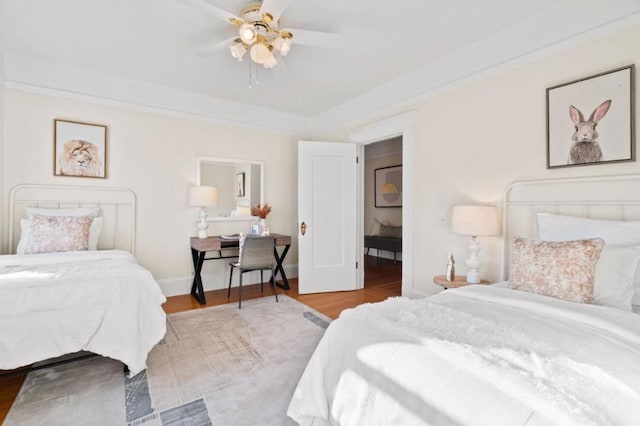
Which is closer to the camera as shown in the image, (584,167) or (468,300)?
(468,300)

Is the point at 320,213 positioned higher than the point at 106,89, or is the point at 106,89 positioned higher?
the point at 106,89

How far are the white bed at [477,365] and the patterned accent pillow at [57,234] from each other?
265cm

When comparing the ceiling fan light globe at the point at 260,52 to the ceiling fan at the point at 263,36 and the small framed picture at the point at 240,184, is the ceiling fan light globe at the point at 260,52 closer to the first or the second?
the ceiling fan at the point at 263,36

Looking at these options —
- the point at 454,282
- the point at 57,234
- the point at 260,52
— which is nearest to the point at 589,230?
the point at 454,282

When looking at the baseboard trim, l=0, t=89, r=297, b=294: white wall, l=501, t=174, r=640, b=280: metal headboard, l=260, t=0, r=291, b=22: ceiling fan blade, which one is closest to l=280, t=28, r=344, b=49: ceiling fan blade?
l=260, t=0, r=291, b=22: ceiling fan blade

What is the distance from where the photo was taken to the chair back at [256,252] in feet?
11.4

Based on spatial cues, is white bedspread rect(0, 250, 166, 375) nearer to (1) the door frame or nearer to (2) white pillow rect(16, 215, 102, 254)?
(2) white pillow rect(16, 215, 102, 254)

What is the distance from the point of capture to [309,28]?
2527mm

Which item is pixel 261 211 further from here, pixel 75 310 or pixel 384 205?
pixel 384 205

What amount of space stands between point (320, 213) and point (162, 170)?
6.89 feet

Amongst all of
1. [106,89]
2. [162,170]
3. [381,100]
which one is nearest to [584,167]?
[381,100]

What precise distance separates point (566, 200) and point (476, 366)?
191cm

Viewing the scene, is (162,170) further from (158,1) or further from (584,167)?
(584,167)

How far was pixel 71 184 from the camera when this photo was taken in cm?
334
